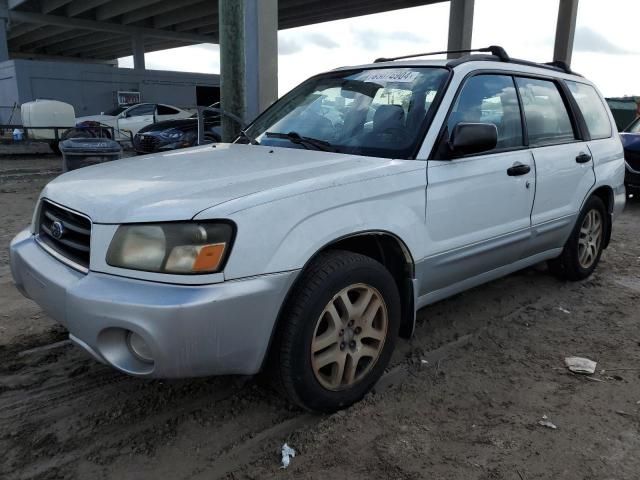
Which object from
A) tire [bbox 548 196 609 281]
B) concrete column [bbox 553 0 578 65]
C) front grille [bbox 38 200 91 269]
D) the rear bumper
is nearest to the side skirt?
tire [bbox 548 196 609 281]

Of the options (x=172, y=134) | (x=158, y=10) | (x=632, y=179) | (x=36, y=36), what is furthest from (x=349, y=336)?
(x=36, y=36)

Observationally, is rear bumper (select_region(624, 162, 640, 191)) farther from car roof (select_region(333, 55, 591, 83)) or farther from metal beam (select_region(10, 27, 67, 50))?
metal beam (select_region(10, 27, 67, 50))

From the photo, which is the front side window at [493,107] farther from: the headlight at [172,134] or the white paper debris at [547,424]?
the headlight at [172,134]

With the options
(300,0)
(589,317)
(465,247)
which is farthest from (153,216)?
(300,0)

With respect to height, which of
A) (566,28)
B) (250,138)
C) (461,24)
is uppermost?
(461,24)

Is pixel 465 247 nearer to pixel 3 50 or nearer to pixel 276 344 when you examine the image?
pixel 276 344

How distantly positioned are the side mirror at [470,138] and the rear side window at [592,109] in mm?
1897

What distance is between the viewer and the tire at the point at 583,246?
4.45 meters

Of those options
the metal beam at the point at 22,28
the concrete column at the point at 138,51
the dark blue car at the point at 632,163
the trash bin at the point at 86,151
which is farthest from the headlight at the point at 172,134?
the metal beam at the point at 22,28

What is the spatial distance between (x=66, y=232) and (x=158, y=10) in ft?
90.8

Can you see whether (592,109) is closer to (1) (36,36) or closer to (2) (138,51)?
(2) (138,51)

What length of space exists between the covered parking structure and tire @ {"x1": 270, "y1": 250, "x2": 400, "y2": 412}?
354 cm

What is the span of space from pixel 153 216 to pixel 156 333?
0.47 metres

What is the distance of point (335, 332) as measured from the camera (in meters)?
2.54
